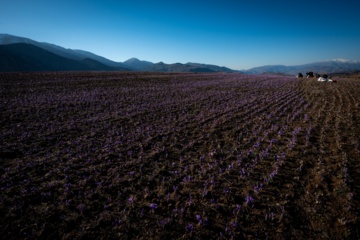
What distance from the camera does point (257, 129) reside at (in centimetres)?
1214

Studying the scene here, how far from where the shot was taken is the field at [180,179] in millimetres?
5016

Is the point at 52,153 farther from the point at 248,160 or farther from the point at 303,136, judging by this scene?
the point at 303,136

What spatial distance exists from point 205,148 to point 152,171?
10.5ft

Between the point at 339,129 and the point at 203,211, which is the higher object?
the point at 339,129

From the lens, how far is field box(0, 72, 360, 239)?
197 inches

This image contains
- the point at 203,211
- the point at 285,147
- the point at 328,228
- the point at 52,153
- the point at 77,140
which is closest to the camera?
the point at 328,228

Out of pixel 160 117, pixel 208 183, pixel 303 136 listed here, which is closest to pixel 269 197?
pixel 208 183

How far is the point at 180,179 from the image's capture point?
706cm

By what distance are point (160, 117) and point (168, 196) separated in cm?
952

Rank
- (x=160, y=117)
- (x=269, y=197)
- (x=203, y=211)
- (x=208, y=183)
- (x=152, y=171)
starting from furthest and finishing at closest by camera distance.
→ (x=160, y=117) < (x=152, y=171) < (x=208, y=183) < (x=269, y=197) < (x=203, y=211)

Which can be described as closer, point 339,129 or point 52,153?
point 52,153

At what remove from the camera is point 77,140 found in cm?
1048

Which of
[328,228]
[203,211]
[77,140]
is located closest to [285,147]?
[328,228]

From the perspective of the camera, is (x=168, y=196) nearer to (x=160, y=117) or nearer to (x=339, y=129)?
(x=160, y=117)
